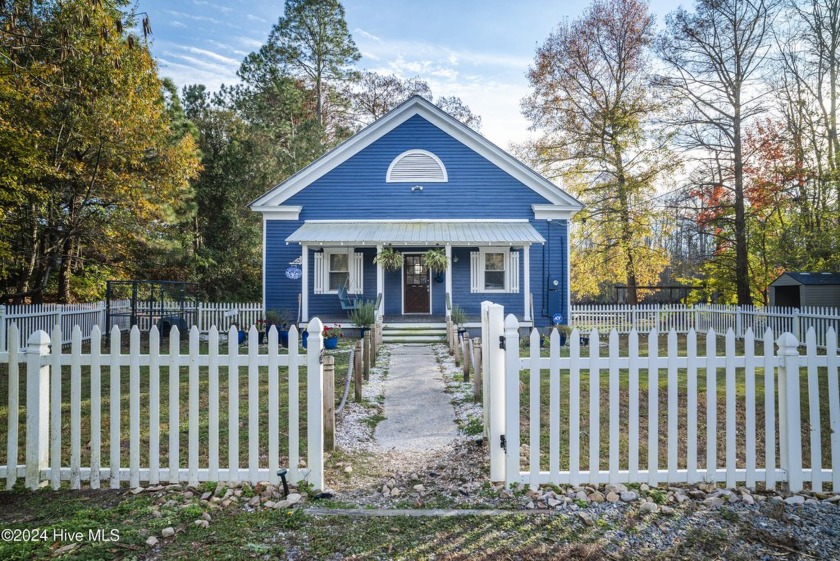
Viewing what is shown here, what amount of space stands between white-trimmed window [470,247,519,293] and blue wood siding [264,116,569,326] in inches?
15.0

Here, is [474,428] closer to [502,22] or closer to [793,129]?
[502,22]

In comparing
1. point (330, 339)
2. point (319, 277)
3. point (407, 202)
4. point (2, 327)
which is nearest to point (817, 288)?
point (407, 202)

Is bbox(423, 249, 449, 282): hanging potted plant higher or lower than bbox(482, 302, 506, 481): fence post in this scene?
higher

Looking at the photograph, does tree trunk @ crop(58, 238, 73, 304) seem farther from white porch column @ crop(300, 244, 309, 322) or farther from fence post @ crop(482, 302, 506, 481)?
fence post @ crop(482, 302, 506, 481)

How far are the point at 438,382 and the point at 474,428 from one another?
3.00 metres

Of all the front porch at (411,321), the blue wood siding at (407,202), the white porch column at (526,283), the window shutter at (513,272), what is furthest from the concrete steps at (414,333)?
the window shutter at (513,272)

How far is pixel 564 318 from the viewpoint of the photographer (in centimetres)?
1675

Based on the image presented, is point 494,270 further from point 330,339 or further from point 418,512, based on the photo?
point 418,512

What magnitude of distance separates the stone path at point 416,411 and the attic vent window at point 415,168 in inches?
325

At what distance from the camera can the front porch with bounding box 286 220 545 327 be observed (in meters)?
16.3

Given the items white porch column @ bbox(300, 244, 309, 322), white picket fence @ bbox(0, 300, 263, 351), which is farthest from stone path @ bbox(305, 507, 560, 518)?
white porch column @ bbox(300, 244, 309, 322)

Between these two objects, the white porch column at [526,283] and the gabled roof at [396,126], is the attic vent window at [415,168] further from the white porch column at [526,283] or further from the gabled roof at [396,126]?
the white porch column at [526,283]

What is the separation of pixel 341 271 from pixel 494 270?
17.8ft

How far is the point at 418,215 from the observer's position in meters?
17.0
